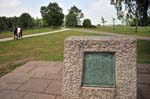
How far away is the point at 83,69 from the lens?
4.25 meters

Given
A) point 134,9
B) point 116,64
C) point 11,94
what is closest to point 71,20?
point 134,9

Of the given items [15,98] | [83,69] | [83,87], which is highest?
[83,69]

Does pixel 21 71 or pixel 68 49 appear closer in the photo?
pixel 68 49

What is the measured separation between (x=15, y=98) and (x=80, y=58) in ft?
5.25

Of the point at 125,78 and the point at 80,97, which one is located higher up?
the point at 125,78

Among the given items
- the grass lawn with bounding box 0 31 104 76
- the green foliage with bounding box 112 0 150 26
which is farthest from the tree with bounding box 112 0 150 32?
the grass lawn with bounding box 0 31 104 76

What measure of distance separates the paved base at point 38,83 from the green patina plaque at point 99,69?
801mm

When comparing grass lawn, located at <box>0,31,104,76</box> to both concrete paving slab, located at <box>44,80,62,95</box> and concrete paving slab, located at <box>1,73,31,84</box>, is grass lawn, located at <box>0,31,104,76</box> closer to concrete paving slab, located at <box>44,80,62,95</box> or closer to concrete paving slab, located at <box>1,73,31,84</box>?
concrete paving slab, located at <box>1,73,31,84</box>

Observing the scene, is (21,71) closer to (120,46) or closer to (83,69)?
(83,69)

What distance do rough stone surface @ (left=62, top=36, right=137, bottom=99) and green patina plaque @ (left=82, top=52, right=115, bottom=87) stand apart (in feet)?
0.29

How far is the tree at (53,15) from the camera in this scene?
8100 cm

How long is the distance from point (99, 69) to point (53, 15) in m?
78.3

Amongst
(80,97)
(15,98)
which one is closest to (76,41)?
(80,97)

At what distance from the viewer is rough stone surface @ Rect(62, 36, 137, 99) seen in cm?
404
